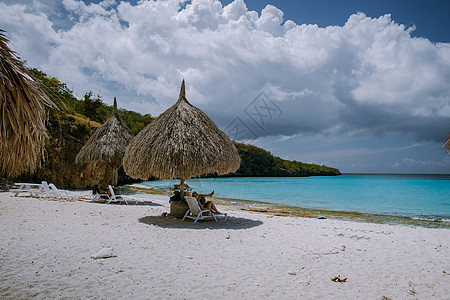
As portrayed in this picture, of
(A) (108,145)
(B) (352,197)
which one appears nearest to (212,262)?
(A) (108,145)

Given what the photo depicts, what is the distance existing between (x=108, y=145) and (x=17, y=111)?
30.4ft

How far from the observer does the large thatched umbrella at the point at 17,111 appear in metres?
2.68

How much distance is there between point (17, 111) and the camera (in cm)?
274

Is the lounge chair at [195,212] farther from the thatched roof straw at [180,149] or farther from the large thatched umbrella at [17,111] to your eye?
the large thatched umbrella at [17,111]

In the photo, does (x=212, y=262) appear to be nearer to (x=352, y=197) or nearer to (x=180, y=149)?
(x=180, y=149)

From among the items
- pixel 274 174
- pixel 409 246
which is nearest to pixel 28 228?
pixel 409 246

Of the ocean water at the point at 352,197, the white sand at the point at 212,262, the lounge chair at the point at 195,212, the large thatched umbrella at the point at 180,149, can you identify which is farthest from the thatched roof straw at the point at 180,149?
the ocean water at the point at 352,197

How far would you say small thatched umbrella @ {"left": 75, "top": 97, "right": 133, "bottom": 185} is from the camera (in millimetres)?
11438

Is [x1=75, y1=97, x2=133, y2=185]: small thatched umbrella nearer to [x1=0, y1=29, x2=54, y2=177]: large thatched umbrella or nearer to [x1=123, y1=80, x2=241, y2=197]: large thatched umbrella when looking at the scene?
[x1=123, y1=80, x2=241, y2=197]: large thatched umbrella

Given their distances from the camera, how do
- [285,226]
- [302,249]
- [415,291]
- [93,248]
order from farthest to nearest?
[285,226] < [302,249] < [93,248] < [415,291]

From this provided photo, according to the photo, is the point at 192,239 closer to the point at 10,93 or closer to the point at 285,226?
the point at 285,226

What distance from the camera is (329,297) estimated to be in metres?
2.89

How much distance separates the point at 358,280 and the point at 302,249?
4.39ft

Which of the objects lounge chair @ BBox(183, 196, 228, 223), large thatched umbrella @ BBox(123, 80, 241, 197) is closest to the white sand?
lounge chair @ BBox(183, 196, 228, 223)
